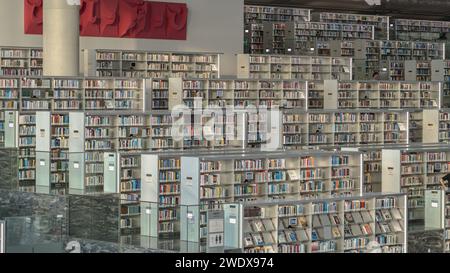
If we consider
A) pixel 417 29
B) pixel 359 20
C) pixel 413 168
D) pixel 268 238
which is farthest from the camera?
pixel 417 29

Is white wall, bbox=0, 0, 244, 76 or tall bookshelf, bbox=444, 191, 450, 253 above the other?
white wall, bbox=0, 0, 244, 76

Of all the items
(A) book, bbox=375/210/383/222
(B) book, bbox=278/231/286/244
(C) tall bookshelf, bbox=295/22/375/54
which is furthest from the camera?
(C) tall bookshelf, bbox=295/22/375/54

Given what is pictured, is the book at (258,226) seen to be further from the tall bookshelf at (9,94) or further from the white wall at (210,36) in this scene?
the white wall at (210,36)

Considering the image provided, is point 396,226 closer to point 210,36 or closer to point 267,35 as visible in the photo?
point 210,36

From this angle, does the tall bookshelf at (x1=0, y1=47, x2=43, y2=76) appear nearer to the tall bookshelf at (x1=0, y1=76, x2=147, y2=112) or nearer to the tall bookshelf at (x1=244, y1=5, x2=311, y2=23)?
the tall bookshelf at (x1=0, y1=76, x2=147, y2=112)

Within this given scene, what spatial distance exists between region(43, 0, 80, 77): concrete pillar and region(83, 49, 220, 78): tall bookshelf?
1516 mm

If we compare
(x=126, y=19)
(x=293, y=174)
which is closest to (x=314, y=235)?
(x=293, y=174)

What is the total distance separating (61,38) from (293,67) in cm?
767

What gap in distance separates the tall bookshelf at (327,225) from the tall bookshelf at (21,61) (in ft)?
41.3

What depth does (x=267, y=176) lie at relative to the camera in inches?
734

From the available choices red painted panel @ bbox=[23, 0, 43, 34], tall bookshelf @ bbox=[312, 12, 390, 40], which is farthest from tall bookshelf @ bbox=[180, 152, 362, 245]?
tall bookshelf @ bbox=[312, 12, 390, 40]

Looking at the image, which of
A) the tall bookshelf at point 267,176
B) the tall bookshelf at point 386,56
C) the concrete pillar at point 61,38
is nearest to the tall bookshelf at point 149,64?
the concrete pillar at point 61,38

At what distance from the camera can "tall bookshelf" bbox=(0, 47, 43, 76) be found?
26453mm

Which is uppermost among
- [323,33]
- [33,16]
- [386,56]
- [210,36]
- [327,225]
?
[323,33]
